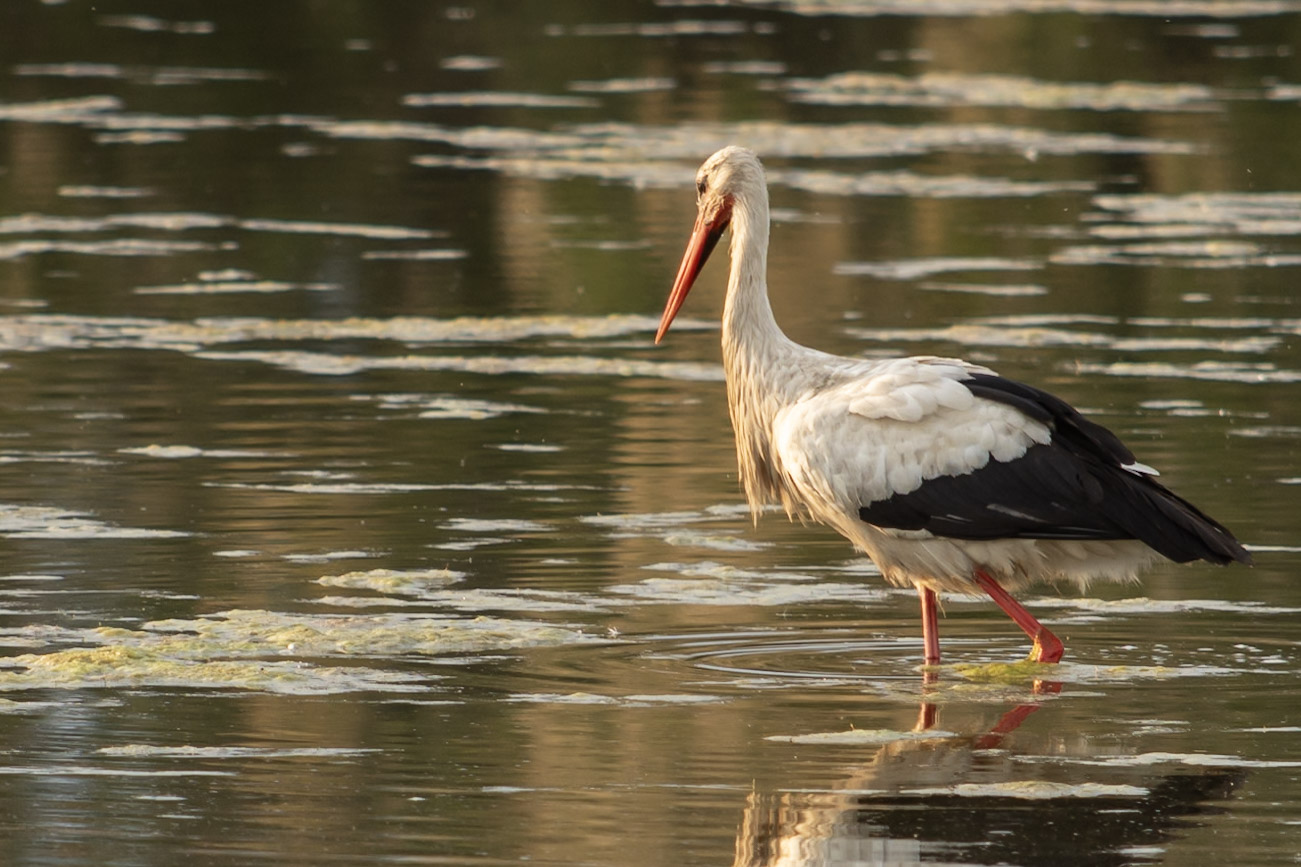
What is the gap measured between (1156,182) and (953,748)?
18.0 m

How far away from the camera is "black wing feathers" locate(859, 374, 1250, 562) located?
33.0 ft

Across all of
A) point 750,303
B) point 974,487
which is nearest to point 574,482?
point 750,303

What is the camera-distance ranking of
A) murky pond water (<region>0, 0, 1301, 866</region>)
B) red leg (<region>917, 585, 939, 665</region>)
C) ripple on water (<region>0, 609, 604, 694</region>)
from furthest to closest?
red leg (<region>917, 585, 939, 665</region>) → ripple on water (<region>0, 609, 604, 694</region>) → murky pond water (<region>0, 0, 1301, 866</region>)

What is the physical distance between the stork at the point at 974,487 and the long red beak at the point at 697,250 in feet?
4.09

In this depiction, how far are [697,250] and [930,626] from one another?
2.49 metres

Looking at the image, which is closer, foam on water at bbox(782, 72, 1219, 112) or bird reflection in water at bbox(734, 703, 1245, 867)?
bird reflection in water at bbox(734, 703, 1245, 867)

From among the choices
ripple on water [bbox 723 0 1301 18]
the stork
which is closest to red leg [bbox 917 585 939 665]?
the stork

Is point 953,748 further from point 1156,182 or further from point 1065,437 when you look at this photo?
point 1156,182

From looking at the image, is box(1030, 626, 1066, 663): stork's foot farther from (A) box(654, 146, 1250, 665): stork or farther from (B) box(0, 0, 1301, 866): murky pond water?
(B) box(0, 0, 1301, 866): murky pond water

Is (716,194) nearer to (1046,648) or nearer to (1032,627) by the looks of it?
(1032,627)

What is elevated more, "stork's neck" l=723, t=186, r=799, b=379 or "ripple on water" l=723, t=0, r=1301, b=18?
"stork's neck" l=723, t=186, r=799, b=379

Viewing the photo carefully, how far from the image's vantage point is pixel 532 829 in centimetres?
775

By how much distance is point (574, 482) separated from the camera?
1364 cm

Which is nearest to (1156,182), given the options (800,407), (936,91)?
(936,91)
